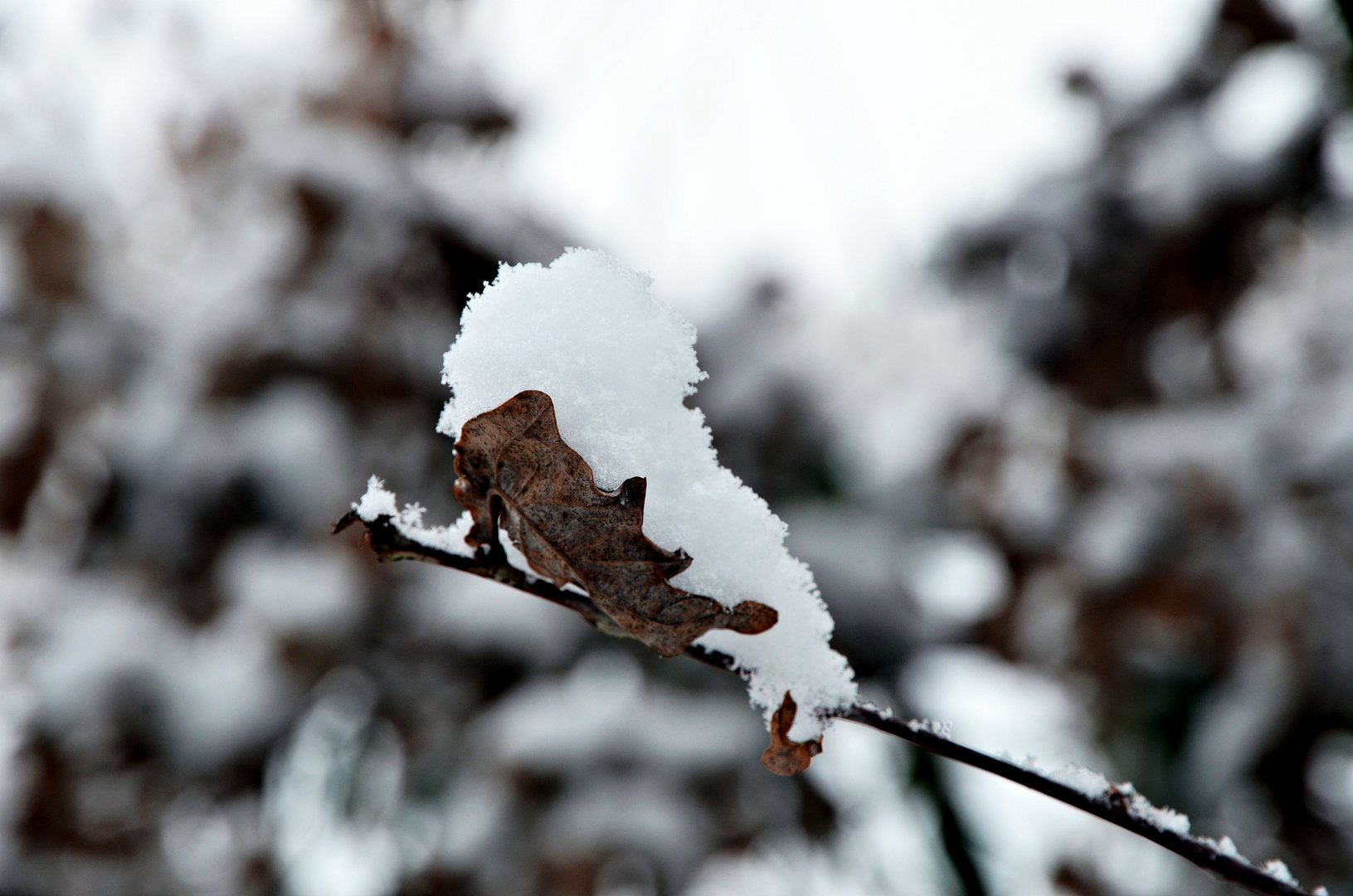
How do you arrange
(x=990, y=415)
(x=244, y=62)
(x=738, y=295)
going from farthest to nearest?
(x=244, y=62) < (x=738, y=295) < (x=990, y=415)

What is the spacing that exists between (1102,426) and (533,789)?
58.9 inches

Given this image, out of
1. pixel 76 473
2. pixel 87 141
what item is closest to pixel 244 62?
pixel 87 141

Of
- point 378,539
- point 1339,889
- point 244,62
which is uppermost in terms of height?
point 244,62

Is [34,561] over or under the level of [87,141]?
under

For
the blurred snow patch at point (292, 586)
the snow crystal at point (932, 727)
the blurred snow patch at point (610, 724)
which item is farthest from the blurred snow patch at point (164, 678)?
the snow crystal at point (932, 727)

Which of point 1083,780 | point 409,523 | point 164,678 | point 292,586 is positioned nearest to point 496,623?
point 292,586

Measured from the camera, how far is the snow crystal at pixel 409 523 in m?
0.33

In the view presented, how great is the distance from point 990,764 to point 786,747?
8 cm

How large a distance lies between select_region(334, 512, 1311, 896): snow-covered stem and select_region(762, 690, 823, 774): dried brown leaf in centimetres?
2

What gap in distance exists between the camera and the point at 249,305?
1922 mm

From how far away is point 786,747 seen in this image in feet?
1.12

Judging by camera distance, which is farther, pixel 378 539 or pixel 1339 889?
pixel 1339 889

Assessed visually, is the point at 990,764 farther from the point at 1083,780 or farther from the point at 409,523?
the point at 409,523

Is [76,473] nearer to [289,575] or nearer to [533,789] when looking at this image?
[289,575]
